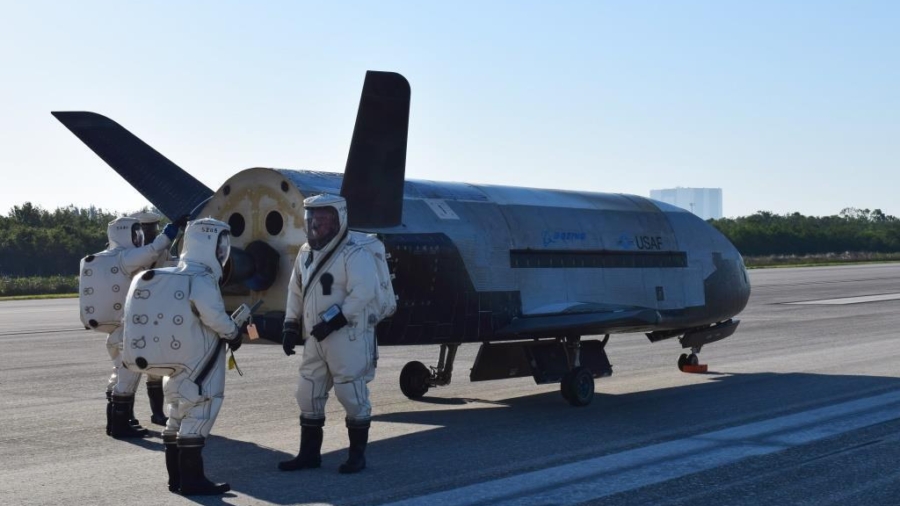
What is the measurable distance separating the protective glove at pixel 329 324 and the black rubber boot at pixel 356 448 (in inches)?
32.0

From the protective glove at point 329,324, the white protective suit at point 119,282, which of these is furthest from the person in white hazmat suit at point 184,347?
the white protective suit at point 119,282

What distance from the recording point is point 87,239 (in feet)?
219

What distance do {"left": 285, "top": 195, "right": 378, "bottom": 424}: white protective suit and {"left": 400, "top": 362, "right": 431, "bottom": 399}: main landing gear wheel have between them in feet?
16.0

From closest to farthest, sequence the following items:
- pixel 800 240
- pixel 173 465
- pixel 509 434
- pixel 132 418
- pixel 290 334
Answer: pixel 173 465
pixel 290 334
pixel 509 434
pixel 132 418
pixel 800 240

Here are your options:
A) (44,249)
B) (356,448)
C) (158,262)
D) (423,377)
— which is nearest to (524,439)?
(356,448)

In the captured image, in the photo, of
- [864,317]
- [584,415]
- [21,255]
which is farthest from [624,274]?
[21,255]

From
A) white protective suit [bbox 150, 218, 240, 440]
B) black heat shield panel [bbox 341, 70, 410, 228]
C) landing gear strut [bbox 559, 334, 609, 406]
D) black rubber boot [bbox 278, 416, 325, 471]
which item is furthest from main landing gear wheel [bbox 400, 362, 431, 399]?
white protective suit [bbox 150, 218, 240, 440]

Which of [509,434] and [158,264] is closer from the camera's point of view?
[509,434]

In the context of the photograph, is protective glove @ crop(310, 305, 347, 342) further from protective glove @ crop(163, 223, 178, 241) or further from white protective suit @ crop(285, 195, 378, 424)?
protective glove @ crop(163, 223, 178, 241)

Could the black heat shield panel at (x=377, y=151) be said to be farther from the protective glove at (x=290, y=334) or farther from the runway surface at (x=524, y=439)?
the runway surface at (x=524, y=439)

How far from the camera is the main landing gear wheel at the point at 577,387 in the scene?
13148 mm

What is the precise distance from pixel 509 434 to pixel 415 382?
10.7 feet

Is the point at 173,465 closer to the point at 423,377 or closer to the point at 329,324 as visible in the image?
the point at 329,324

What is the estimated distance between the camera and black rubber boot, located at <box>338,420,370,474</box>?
→ 909 cm
